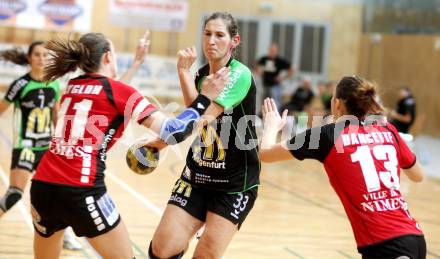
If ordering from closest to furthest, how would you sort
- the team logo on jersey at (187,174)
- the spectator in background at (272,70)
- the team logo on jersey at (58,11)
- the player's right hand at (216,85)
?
the player's right hand at (216,85)
the team logo on jersey at (187,174)
the team logo on jersey at (58,11)
the spectator in background at (272,70)

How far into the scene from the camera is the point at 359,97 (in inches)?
165

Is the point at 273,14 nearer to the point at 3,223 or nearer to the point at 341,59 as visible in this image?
the point at 341,59

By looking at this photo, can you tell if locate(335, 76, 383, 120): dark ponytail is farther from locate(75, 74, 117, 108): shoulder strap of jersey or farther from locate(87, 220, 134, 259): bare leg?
locate(87, 220, 134, 259): bare leg

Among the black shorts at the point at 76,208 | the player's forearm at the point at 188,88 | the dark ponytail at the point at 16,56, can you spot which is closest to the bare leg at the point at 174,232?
the black shorts at the point at 76,208

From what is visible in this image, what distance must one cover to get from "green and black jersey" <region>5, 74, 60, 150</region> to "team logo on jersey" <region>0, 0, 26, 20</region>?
13122mm

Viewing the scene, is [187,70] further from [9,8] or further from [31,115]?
[9,8]

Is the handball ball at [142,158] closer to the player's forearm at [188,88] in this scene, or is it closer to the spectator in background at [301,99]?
the player's forearm at [188,88]

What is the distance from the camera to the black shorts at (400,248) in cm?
389

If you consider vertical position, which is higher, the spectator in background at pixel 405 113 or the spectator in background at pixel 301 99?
the spectator in background at pixel 405 113

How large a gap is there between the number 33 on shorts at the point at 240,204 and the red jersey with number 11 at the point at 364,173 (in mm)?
690

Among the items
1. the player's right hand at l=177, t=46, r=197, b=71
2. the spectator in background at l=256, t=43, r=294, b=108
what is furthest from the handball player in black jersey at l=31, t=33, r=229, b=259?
the spectator in background at l=256, t=43, r=294, b=108

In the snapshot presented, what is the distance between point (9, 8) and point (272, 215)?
42.0 ft

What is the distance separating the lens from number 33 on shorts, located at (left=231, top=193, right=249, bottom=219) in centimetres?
464

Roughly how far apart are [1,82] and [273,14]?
891 cm
